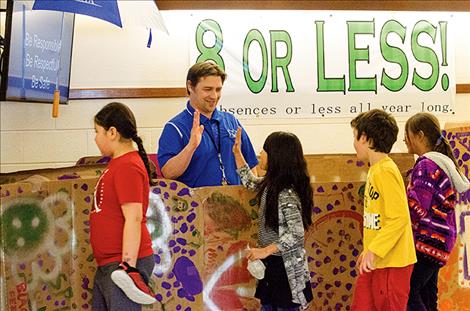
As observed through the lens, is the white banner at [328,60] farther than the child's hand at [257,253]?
Yes

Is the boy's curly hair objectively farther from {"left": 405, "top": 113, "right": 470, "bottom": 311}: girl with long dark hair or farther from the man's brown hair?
the man's brown hair

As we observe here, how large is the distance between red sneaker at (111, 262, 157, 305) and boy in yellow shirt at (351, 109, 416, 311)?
854mm

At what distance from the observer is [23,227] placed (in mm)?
2555

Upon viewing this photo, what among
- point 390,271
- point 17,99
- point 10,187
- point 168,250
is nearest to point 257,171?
point 168,250

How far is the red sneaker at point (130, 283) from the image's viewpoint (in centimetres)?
211

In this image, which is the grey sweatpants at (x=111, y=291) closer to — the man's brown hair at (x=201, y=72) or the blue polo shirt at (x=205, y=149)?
the blue polo shirt at (x=205, y=149)

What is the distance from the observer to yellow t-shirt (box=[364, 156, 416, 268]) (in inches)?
96.2

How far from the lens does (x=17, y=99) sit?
Result: 3.46m

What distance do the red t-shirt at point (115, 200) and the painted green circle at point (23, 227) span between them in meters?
0.42

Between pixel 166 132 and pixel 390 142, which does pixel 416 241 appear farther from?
pixel 166 132

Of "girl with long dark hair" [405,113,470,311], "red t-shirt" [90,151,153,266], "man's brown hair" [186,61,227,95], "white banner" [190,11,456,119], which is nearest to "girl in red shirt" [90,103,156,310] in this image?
"red t-shirt" [90,151,153,266]

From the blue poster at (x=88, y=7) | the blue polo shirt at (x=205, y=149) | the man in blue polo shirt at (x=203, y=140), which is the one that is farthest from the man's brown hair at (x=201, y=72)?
the blue poster at (x=88, y=7)

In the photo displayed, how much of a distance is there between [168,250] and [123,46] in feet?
5.49

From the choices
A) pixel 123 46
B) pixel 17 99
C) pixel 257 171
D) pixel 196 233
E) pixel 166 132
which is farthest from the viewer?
pixel 123 46
